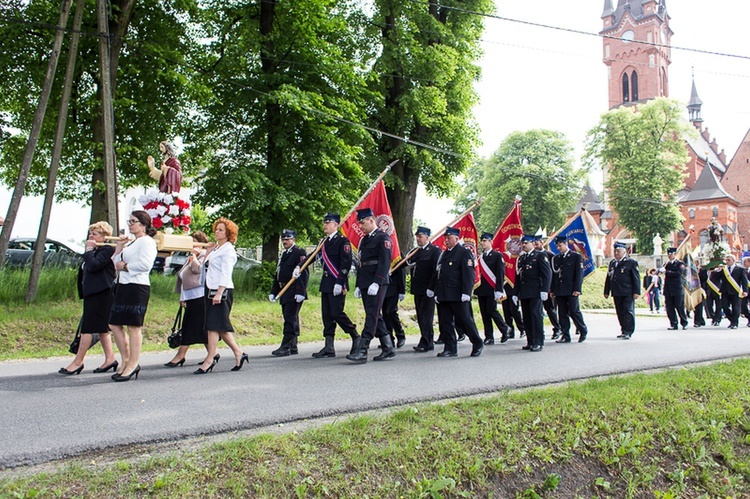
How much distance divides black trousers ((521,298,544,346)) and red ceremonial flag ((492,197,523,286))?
7.04ft

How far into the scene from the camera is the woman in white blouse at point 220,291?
24.7ft

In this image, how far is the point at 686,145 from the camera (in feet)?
235

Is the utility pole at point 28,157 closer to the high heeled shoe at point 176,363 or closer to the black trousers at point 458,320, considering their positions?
the high heeled shoe at point 176,363

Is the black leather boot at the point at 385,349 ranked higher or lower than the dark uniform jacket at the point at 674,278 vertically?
lower

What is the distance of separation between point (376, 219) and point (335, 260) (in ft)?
6.64

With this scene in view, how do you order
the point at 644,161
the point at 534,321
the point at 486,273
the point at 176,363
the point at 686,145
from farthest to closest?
1. the point at 686,145
2. the point at 644,161
3. the point at 486,273
4. the point at 534,321
5. the point at 176,363

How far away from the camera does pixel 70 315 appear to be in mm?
11648

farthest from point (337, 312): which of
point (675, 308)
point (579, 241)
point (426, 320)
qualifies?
point (675, 308)

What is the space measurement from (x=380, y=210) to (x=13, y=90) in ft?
38.9

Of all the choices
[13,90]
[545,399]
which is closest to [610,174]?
[13,90]

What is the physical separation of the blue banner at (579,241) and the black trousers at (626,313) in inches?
41.4

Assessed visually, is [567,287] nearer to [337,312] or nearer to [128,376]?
[337,312]

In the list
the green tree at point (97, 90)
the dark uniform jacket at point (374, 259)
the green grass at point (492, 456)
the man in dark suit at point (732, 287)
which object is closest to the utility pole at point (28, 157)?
the green tree at point (97, 90)

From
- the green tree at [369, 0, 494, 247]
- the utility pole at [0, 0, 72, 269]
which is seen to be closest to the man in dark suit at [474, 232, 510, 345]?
the utility pole at [0, 0, 72, 269]
